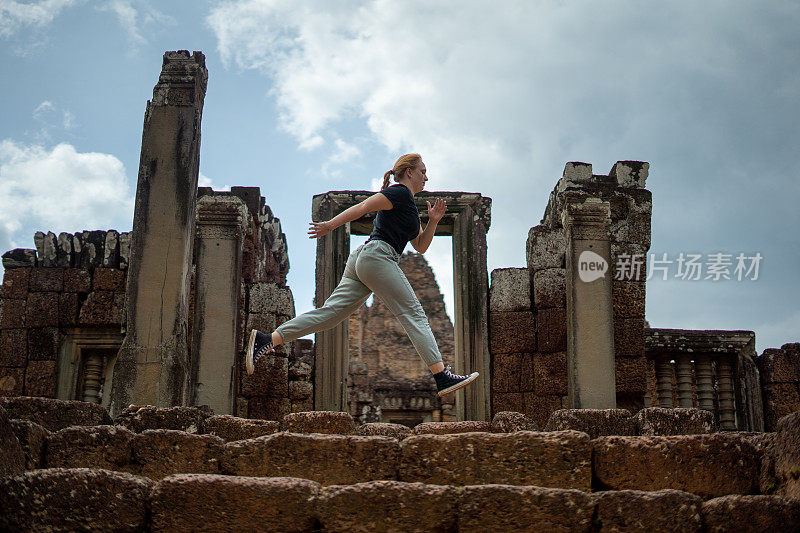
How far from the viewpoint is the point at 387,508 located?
348 cm

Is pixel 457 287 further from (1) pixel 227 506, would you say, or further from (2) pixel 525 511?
(1) pixel 227 506

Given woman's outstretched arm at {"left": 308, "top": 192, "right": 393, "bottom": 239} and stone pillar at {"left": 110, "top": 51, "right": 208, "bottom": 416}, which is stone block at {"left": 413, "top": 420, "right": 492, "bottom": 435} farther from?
stone pillar at {"left": 110, "top": 51, "right": 208, "bottom": 416}

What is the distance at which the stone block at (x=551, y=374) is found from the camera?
367 inches

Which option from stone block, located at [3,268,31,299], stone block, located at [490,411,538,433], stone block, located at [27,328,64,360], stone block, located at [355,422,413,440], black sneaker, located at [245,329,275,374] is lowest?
stone block, located at [355,422,413,440]

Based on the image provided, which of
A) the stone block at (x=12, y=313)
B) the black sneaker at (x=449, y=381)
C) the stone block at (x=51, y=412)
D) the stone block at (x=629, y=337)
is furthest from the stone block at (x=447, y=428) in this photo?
the stone block at (x=12, y=313)

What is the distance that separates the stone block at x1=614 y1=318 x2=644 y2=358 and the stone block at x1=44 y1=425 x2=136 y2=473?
6.48m

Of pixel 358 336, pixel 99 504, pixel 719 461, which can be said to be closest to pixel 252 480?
pixel 99 504

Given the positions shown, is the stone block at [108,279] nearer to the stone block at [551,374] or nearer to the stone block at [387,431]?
the stone block at [551,374]

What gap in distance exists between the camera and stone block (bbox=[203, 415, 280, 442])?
5211 millimetres

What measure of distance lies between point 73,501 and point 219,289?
15.9 ft

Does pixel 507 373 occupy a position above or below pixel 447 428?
above

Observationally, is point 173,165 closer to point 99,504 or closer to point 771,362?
point 99,504

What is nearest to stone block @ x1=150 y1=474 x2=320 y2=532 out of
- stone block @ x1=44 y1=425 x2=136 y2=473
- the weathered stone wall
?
stone block @ x1=44 y1=425 x2=136 y2=473

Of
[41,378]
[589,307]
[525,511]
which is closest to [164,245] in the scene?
[589,307]
